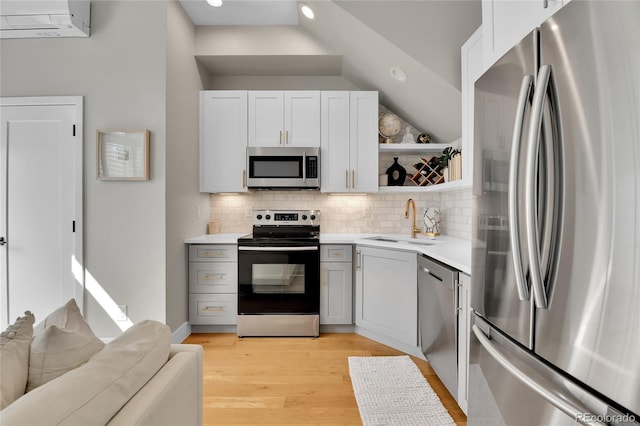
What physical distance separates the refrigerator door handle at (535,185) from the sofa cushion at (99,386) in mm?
1057

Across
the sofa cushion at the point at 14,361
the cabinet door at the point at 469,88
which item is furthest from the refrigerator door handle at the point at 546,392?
the cabinet door at the point at 469,88

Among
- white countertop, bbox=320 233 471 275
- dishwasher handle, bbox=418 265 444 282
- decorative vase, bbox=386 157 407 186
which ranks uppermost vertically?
decorative vase, bbox=386 157 407 186

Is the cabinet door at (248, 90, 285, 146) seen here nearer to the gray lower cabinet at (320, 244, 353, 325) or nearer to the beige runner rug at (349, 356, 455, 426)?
the gray lower cabinet at (320, 244, 353, 325)

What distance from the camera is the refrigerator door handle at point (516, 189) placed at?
913 millimetres

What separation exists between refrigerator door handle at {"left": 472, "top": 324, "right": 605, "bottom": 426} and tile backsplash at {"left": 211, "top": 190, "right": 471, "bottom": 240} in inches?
102

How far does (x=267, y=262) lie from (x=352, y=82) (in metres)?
2.20

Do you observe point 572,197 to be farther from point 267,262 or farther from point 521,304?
point 267,262

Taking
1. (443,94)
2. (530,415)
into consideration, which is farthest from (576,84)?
(443,94)

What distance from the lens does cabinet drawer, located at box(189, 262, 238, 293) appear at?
10.2 feet

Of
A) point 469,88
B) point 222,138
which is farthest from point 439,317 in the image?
point 222,138

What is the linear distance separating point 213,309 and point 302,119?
208cm

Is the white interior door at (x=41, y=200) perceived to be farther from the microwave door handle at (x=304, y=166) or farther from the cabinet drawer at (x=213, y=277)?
the microwave door handle at (x=304, y=166)

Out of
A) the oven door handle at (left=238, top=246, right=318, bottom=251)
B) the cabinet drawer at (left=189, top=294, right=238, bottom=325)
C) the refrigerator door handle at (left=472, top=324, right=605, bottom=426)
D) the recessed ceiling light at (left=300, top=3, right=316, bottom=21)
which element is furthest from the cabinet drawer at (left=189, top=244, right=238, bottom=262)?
the refrigerator door handle at (left=472, top=324, right=605, bottom=426)

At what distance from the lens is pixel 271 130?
11.1 ft
